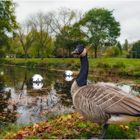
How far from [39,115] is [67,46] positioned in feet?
230

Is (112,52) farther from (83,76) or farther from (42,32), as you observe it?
(83,76)

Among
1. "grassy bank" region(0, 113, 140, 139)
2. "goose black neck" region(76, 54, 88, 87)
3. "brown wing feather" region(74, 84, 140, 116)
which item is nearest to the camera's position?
"brown wing feather" region(74, 84, 140, 116)

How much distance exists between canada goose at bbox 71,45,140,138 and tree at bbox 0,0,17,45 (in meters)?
42.8

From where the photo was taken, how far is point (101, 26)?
287ft

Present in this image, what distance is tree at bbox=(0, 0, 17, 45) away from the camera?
1967 inches

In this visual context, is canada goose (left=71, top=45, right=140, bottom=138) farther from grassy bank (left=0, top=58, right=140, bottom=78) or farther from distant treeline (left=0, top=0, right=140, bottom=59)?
distant treeline (left=0, top=0, right=140, bottom=59)

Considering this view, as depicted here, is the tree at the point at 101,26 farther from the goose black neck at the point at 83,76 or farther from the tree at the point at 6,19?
the goose black neck at the point at 83,76

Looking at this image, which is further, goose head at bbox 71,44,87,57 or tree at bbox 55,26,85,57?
tree at bbox 55,26,85,57

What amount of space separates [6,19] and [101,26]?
41084 millimetres

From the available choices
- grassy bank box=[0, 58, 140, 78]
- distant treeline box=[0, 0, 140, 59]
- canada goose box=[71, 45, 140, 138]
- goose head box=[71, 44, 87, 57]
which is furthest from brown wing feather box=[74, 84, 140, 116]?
distant treeline box=[0, 0, 140, 59]

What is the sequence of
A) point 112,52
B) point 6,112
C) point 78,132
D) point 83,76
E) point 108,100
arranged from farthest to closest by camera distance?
point 112,52 → point 6,112 → point 78,132 → point 83,76 → point 108,100

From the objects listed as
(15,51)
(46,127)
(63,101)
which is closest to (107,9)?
(15,51)

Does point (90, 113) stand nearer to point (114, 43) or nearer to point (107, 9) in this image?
point (114, 43)

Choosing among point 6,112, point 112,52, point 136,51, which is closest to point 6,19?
point 6,112
